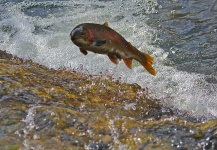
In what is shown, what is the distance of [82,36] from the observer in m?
3.01

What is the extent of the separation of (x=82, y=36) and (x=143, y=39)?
13.7ft

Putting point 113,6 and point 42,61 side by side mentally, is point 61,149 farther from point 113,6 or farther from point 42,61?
point 113,6

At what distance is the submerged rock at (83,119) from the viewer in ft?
9.30

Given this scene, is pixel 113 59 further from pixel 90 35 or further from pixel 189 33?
pixel 189 33

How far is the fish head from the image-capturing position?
9.86ft

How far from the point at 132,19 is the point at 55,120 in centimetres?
528

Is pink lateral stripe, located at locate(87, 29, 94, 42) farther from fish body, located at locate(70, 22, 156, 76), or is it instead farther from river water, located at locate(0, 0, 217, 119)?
river water, located at locate(0, 0, 217, 119)

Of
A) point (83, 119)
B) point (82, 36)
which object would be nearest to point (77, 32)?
point (82, 36)

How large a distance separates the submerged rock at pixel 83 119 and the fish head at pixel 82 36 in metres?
0.56

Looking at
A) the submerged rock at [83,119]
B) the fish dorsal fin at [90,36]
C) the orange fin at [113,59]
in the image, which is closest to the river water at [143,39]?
the submerged rock at [83,119]

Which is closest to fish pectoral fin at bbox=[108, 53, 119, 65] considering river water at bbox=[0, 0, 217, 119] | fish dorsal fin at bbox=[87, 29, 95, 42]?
fish dorsal fin at bbox=[87, 29, 95, 42]

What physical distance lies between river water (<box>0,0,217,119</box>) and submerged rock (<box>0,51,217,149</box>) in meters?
0.69

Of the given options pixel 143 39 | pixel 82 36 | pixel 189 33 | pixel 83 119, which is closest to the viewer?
pixel 82 36

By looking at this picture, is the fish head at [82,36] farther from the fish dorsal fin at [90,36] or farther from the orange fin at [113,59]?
the orange fin at [113,59]
